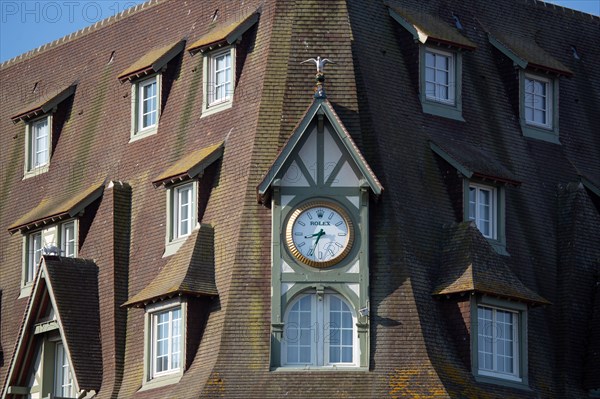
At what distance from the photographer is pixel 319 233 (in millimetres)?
72250

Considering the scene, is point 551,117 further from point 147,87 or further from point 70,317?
point 70,317

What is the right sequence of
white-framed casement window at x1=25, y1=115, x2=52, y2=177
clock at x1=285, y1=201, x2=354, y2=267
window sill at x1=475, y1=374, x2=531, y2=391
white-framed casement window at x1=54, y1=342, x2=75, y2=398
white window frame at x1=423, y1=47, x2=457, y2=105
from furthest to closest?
1. white-framed casement window at x1=25, y1=115, x2=52, y2=177
2. white-framed casement window at x1=54, y1=342, x2=75, y2=398
3. white window frame at x1=423, y1=47, x2=457, y2=105
4. window sill at x1=475, y1=374, x2=531, y2=391
5. clock at x1=285, y1=201, x2=354, y2=267

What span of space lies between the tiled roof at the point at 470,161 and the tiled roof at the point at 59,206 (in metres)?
13.0

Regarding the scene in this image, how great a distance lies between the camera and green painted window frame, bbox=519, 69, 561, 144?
81.6 metres

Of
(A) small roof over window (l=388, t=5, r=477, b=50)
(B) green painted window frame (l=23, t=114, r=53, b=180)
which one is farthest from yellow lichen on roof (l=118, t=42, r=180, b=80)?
(A) small roof over window (l=388, t=5, r=477, b=50)

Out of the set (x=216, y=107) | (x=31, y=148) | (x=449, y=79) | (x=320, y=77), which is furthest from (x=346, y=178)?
(x=31, y=148)

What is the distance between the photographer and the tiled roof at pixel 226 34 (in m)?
77.0

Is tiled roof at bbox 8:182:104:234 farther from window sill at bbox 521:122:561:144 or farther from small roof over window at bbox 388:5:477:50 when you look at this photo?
window sill at bbox 521:122:561:144

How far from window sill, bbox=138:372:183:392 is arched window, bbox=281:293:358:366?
399cm

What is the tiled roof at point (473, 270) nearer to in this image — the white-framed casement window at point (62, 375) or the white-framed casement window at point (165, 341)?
the white-framed casement window at point (165, 341)

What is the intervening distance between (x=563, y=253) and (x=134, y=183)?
15.5m

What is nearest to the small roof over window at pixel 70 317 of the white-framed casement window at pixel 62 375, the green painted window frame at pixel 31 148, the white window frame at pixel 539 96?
the white-framed casement window at pixel 62 375

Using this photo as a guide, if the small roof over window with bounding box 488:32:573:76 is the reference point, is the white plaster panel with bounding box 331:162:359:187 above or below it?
below

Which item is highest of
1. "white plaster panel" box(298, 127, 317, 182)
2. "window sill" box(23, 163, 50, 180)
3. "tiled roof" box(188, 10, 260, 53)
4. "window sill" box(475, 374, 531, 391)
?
"tiled roof" box(188, 10, 260, 53)
